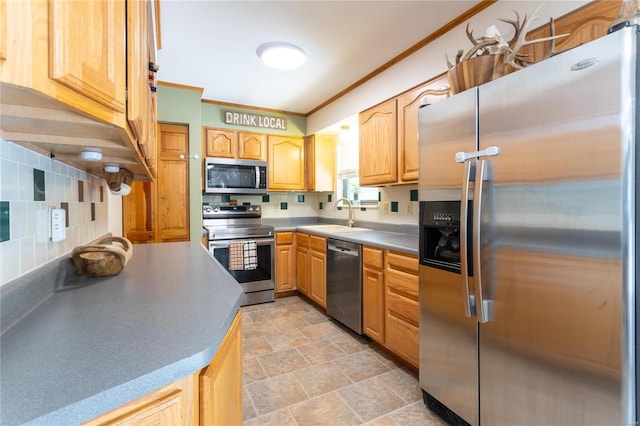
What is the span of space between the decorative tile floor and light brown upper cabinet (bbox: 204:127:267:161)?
2.02 metres

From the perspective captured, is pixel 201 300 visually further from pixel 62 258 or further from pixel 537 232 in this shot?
pixel 537 232

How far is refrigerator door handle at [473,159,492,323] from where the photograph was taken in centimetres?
128

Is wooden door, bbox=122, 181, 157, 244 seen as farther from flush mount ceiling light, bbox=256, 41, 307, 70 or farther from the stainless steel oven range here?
flush mount ceiling light, bbox=256, 41, 307, 70

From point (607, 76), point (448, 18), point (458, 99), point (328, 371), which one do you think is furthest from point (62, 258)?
point (448, 18)

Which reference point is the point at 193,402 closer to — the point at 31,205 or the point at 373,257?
the point at 31,205

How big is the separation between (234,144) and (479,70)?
2930mm

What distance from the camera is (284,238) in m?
3.67

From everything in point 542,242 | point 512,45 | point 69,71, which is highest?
point 512,45

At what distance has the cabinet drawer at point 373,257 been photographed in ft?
7.53

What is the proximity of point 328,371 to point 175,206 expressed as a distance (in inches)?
94.3

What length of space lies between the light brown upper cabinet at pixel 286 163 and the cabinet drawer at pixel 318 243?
0.96 meters

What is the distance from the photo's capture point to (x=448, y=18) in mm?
2025

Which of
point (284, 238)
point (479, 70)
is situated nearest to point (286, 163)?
point (284, 238)

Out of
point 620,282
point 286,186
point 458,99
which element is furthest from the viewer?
point 286,186
